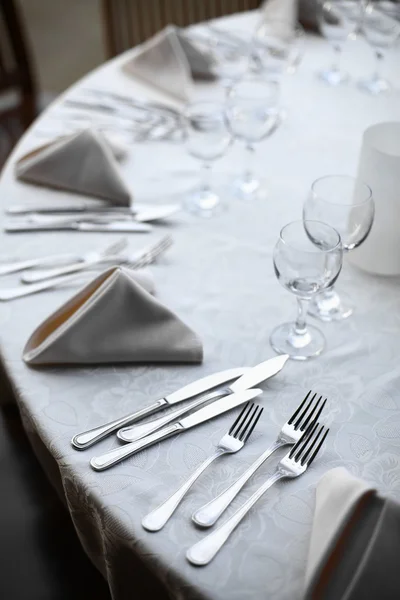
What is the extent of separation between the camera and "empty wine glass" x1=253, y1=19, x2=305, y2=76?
1711 mm

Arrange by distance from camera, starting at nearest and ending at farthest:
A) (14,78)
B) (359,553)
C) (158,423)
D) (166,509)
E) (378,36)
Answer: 1. (359,553)
2. (166,509)
3. (158,423)
4. (378,36)
5. (14,78)

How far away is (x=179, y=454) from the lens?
866 mm

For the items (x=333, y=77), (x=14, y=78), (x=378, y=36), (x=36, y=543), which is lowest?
(x=36, y=543)

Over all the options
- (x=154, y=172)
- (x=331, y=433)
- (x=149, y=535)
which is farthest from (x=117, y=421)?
(x=154, y=172)

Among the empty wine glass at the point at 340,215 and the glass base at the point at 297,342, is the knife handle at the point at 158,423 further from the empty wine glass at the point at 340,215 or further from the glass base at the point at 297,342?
the empty wine glass at the point at 340,215

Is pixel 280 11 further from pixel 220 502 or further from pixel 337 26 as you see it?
pixel 220 502

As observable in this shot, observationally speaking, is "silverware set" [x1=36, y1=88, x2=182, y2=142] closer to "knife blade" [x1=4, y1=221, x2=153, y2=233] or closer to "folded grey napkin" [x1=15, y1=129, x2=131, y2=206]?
"folded grey napkin" [x1=15, y1=129, x2=131, y2=206]

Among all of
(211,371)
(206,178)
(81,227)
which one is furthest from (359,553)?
(206,178)

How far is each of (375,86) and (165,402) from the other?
1.18 metres

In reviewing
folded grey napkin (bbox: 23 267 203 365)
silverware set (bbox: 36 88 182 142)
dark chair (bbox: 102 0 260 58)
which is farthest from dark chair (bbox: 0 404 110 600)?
dark chair (bbox: 102 0 260 58)

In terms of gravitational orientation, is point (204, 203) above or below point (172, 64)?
below

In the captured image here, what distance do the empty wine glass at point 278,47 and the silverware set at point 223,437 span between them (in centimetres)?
100

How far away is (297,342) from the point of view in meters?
1.04

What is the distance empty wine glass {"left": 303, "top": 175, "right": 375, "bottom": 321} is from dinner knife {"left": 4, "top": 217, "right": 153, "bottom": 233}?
1.02ft
